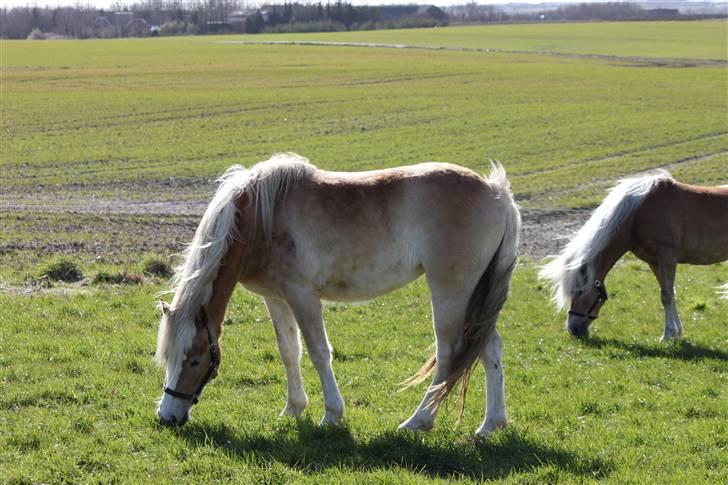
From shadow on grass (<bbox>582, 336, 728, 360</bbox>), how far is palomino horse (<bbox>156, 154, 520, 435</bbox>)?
3612mm

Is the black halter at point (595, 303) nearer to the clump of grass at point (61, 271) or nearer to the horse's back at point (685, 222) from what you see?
the horse's back at point (685, 222)

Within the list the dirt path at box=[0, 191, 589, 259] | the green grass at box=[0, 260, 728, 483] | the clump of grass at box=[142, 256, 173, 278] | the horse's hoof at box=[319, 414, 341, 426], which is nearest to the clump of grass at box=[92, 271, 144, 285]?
the clump of grass at box=[142, 256, 173, 278]

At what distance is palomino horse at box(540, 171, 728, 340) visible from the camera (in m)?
10.9

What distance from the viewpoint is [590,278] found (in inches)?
434

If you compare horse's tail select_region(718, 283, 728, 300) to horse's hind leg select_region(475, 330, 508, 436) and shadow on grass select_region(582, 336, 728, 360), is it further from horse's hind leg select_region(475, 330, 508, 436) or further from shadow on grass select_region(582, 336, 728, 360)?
horse's hind leg select_region(475, 330, 508, 436)

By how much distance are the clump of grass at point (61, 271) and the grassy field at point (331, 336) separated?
0.16 m

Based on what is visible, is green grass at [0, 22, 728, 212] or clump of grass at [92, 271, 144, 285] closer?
clump of grass at [92, 271, 144, 285]

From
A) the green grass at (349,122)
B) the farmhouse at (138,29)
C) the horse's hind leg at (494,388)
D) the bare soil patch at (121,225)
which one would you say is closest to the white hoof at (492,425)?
the horse's hind leg at (494,388)

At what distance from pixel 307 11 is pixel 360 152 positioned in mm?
160530

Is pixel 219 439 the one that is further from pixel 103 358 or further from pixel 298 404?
pixel 103 358

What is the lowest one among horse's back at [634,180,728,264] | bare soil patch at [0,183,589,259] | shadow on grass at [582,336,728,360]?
bare soil patch at [0,183,589,259]

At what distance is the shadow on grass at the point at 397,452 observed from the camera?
6.12 meters

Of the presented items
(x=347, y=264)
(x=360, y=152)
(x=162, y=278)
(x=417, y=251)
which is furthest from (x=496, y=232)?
(x=360, y=152)

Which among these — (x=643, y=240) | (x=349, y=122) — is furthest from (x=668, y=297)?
(x=349, y=122)
